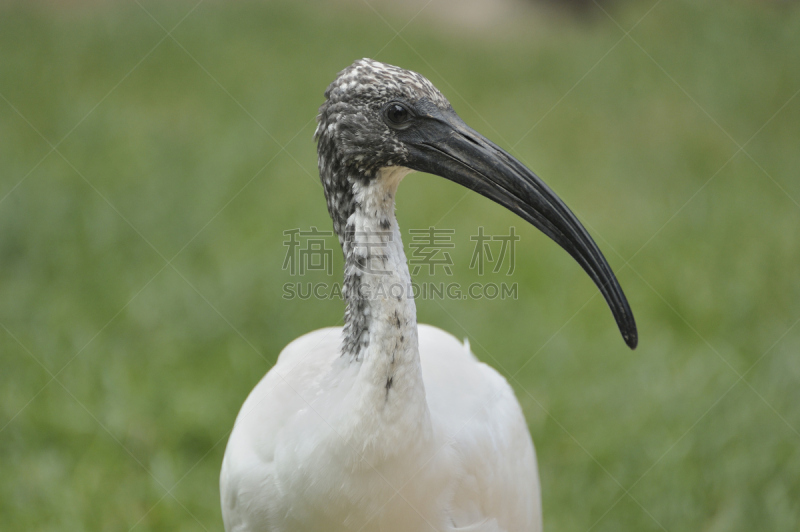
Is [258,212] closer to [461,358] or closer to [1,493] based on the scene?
[1,493]

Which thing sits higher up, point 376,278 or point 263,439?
point 376,278

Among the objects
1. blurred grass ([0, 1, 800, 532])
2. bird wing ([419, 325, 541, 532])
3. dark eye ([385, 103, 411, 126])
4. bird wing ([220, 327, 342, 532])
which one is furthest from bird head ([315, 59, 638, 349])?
blurred grass ([0, 1, 800, 532])

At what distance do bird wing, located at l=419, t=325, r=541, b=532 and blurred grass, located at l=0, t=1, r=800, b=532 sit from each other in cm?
86

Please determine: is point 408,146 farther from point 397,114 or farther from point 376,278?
point 376,278

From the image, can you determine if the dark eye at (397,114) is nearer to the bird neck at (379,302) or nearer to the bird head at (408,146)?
the bird head at (408,146)

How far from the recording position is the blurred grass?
349 centimetres

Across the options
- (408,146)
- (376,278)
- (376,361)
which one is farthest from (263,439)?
(408,146)

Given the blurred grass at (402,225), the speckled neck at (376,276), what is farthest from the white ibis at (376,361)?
the blurred grass at (402,225)

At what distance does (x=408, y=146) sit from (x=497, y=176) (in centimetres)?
26

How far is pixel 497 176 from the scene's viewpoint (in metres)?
2.03

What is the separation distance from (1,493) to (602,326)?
3.41m

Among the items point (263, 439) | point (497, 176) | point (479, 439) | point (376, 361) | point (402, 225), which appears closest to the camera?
point (376, 361)

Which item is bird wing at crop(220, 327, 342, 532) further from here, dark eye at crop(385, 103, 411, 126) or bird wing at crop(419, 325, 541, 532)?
dark eye at crop(385, 103, 411, 126)

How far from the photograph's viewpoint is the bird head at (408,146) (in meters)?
1.93
